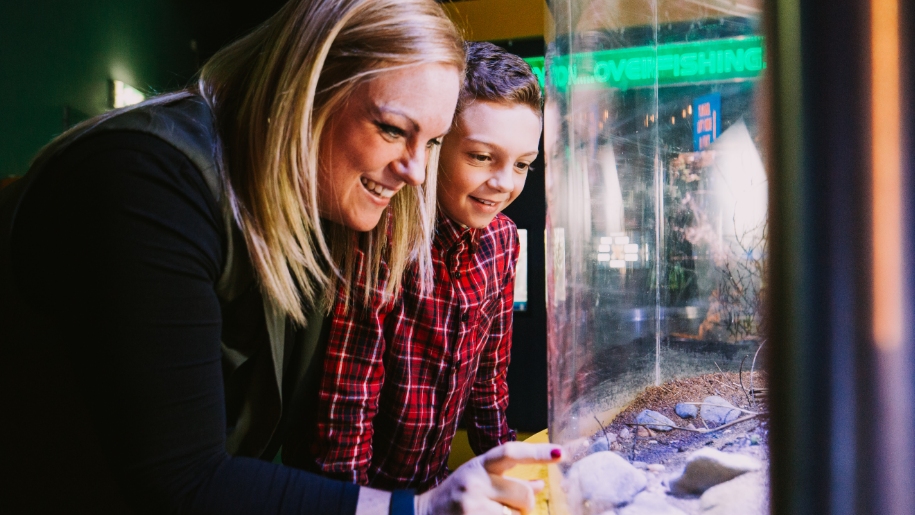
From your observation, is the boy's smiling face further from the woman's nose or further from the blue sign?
the blue sign

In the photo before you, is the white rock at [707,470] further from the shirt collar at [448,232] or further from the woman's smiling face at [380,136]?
the shirt collar at [448,232]

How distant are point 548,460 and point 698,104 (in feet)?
Result: 1.38

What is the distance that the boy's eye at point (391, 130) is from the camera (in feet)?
2.27

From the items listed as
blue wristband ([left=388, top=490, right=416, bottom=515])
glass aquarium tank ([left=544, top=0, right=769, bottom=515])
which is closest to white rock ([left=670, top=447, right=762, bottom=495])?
glass aquarium tank ([left=544, top=0, right=769, bottom=515])

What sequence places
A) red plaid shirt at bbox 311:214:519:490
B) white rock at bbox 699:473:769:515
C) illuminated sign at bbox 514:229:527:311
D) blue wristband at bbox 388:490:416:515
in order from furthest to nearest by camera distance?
illuminated sign at bbox 514:229:527:311, red plaid shirt at bbox 311:214:519:490, blue wristband at bbox 388:490:416:515, white rock at bbox 699:473:769:515

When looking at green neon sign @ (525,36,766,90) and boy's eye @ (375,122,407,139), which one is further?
boy's eye @ (375,122,407,139)

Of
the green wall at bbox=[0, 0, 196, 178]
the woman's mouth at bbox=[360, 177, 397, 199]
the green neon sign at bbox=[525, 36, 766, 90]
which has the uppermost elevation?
the green wall at bbox=[0, 0, 196, 178]

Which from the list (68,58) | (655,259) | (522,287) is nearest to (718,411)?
(655,259)

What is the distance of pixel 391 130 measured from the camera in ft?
2.30

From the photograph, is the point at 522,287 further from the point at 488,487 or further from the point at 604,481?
Result: the point at 488,487

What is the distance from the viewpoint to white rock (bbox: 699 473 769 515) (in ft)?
1.33

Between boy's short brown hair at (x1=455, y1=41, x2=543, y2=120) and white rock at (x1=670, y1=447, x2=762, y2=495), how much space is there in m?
0.71

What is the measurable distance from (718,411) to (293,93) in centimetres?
57

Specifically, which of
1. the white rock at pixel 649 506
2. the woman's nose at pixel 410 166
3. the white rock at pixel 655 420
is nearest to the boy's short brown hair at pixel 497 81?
the woman's nose at pixel 410 166
